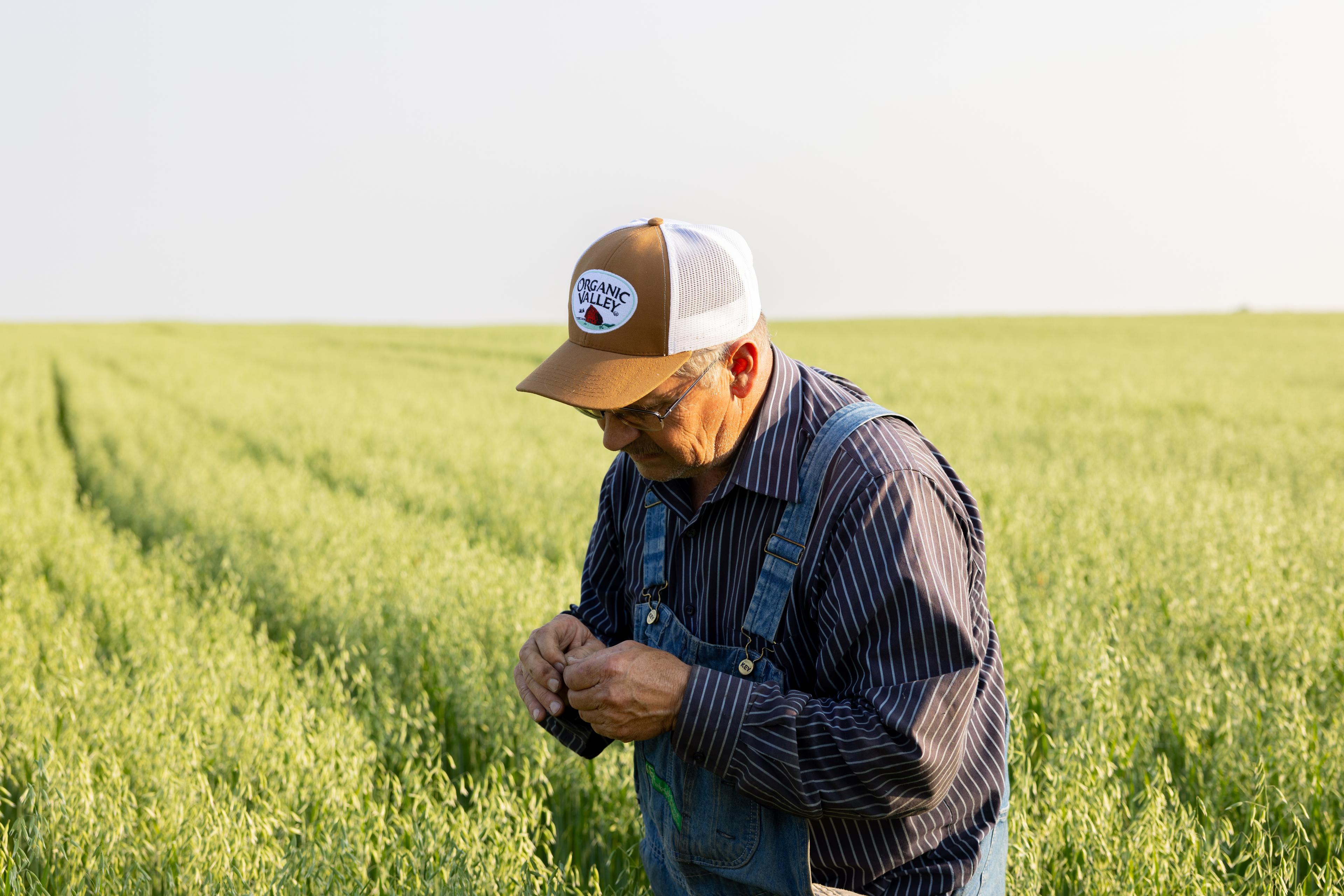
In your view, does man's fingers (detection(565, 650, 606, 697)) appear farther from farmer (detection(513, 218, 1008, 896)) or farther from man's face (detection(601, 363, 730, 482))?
man's face (detection(601, 363, 730, 482))

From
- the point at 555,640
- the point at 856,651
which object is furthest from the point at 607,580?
the point at 856,651

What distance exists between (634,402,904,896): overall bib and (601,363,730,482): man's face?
6.7 inches

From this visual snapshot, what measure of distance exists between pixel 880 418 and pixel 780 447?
0.18 metres

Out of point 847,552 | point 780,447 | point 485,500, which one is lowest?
point 485,500

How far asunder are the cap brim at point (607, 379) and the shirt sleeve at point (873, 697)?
0.39m

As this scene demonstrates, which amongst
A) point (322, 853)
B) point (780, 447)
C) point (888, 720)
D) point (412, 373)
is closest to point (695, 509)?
point (780, 447)

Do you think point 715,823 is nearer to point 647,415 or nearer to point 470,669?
point 647,415

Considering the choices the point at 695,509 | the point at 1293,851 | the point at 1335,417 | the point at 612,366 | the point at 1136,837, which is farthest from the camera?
the point at 1335,417

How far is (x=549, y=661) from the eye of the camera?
1.92 meters

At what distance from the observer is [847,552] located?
1.54 metres

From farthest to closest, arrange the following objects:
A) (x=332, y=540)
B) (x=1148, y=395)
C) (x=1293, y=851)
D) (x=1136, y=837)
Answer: (x=1148, y=395), (x=332, y=540), (x=1293, y=851), (x=1136, y=837)

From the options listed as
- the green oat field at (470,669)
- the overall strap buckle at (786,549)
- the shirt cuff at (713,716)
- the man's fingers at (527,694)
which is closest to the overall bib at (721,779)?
the overall strap buckle at (786,549)

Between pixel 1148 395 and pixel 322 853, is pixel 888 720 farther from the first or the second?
pixel 1148 395

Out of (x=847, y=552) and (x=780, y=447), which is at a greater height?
(x=780, y=447)
